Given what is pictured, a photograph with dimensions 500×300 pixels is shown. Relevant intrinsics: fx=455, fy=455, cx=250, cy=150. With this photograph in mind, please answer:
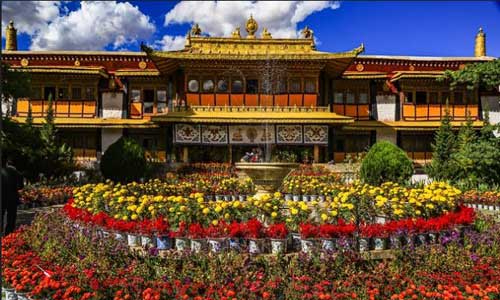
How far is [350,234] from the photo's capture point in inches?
262

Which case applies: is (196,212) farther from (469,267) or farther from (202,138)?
(202,138)

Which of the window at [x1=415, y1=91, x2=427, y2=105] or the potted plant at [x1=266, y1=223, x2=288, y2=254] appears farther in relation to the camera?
the window at [x1=415, y1=91, x2=427, y2=105]

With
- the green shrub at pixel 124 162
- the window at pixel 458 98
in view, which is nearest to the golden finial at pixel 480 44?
the window at pixel 458 98

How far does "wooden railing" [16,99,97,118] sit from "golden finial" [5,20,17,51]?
7.08 metres

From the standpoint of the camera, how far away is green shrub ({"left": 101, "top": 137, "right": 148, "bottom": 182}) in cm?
1750

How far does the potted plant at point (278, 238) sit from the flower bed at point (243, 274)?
0.26m

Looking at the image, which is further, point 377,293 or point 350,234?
point 350,234

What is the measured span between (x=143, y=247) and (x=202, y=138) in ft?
59.0

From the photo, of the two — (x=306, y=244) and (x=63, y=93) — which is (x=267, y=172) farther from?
(x=63, y=93)

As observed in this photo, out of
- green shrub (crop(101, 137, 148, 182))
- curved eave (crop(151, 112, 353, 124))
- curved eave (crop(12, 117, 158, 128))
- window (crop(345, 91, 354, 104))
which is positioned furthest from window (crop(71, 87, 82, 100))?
window (crop(345, 91, 354, 104))

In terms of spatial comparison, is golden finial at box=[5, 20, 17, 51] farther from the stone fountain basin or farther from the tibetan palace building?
the stone fountain basin

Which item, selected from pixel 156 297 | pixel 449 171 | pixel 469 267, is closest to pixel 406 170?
pixel 449 171

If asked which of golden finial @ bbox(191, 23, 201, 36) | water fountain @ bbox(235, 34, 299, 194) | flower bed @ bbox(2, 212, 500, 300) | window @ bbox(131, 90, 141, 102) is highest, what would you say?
golden finial @ bbox(191, 23, 201, 36)

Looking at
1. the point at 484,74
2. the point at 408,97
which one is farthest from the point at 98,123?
the point at 484,74
